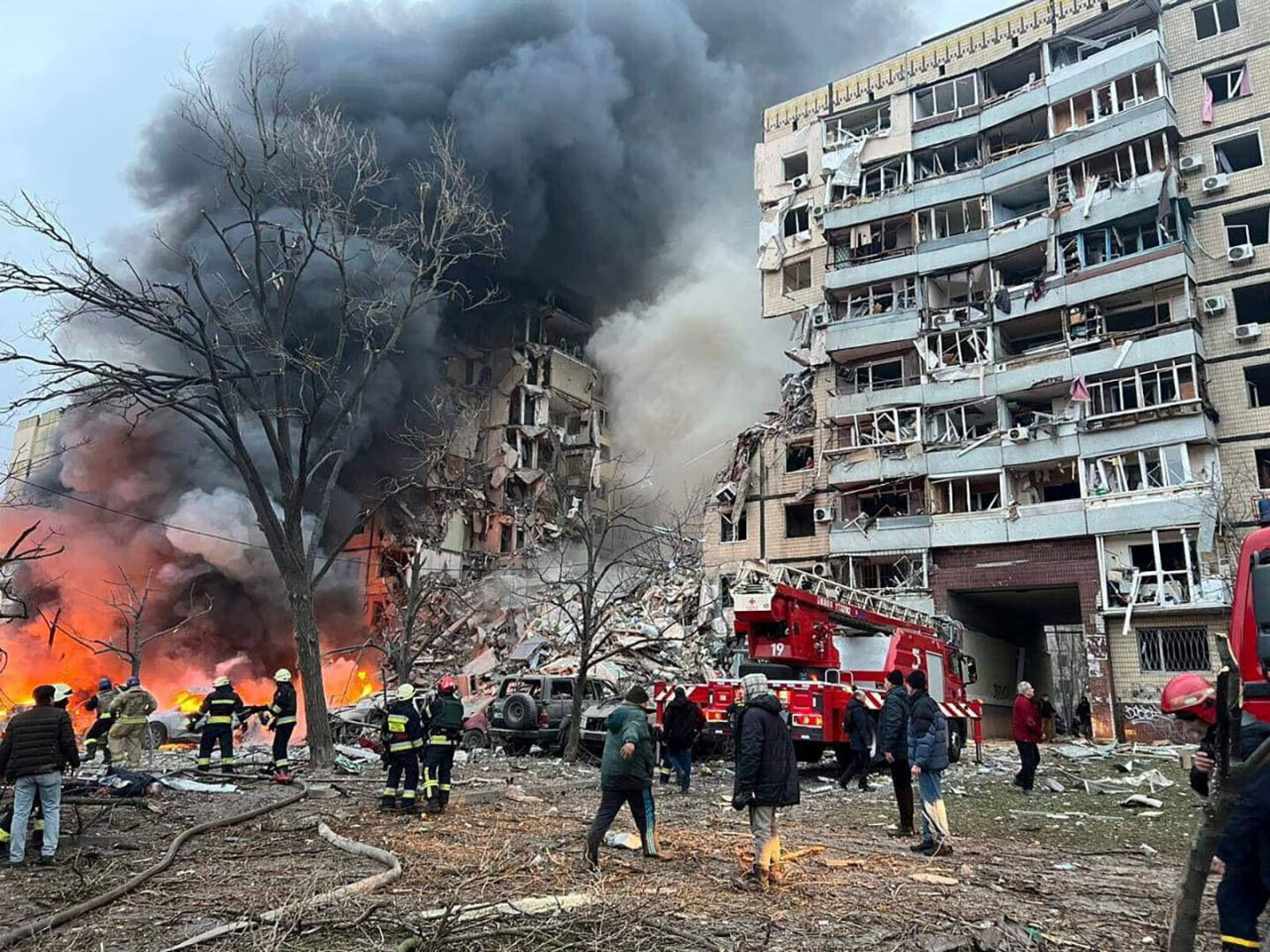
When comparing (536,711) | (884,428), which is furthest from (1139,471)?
(536,711)

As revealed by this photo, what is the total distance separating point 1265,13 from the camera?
25375mm

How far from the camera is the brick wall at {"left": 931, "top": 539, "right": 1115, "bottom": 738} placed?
77.2 ft

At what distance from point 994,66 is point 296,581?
29.9 metres

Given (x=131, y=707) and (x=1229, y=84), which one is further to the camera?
(x=1229, y=84)

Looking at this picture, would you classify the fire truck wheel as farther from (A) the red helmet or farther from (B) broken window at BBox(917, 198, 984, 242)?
(B) broken window at BBox(917, 198, 984, 242)

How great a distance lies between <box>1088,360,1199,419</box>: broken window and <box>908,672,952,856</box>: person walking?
20525mm

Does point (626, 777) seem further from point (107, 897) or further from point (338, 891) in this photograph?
point (107, 897)

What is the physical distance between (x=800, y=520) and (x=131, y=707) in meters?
23.8

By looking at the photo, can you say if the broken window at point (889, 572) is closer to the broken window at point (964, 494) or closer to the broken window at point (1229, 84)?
the broken window at point (964, 494)

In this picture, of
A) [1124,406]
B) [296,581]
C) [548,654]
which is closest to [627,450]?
[548,654]

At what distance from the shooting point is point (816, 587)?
639 inches

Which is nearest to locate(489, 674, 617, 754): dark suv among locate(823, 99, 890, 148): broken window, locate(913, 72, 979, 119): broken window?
locate(823, 99, 890, 148): broken window

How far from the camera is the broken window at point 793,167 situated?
3491 cm

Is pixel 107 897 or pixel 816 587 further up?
pixel 816 587
